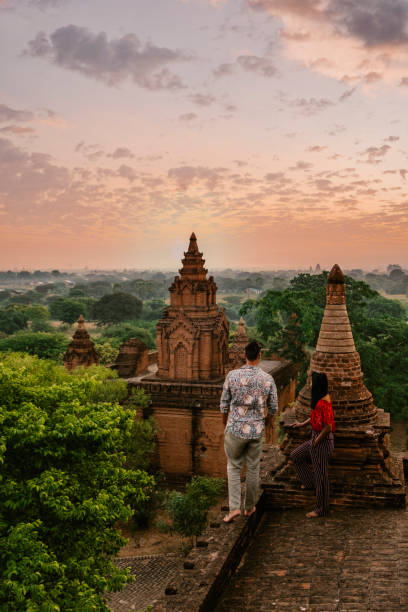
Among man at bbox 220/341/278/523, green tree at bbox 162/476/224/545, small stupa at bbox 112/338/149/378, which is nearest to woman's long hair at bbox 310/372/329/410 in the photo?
man at bbox 220/341/278/523

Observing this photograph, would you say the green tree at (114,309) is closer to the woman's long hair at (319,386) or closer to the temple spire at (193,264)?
the temple spire at (193,264)

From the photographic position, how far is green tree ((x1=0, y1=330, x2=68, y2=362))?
46375 mm

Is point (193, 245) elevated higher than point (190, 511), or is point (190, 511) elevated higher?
point (193, 245)

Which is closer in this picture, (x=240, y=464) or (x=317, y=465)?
(x=240, y=464)

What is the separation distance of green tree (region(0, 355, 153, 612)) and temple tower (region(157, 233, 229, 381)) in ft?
49.6

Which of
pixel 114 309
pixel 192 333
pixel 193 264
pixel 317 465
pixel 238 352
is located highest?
pixel 193 264

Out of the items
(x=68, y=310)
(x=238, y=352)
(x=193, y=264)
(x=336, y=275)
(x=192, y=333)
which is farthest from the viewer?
→ (x=68, y=310)

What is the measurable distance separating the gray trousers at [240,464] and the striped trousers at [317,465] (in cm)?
104

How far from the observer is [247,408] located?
7426mm

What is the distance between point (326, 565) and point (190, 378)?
1982 cm

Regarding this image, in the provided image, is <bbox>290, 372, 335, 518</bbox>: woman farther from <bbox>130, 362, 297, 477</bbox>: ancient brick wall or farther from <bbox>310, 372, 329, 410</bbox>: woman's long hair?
<bbox>130, 362, 297, 477</bbox>: ancient brick wall

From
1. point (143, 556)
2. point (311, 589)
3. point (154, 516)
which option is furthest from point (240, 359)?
point (311, 589)

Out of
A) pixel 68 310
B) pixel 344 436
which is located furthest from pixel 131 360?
pixel 68 310

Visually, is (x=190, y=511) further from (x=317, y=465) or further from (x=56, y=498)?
(x=317, y=465)
